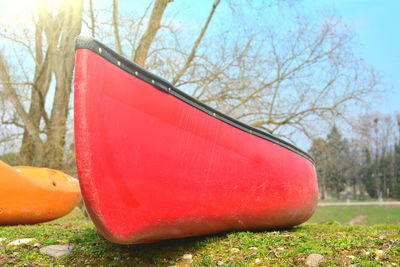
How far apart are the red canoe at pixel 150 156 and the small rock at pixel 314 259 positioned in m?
0.93

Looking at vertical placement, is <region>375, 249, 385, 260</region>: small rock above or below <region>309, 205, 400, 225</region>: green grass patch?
above

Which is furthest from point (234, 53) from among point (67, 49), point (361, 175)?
point (361, 175)

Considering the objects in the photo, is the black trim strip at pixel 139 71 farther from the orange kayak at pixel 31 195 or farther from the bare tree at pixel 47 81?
the bare tree at pixel 47 81

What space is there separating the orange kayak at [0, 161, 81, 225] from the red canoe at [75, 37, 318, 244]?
4.37m

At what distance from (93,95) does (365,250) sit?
2717mm

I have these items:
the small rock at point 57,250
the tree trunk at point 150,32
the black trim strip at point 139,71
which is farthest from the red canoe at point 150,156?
the tree trunk at point 150,32

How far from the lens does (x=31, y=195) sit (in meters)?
6.77

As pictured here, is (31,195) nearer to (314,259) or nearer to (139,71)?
(139,71)

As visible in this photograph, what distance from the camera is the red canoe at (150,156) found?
274 centimetres

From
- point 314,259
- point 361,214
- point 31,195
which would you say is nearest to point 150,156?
point 314,259

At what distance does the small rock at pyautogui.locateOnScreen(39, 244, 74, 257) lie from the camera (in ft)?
12.7

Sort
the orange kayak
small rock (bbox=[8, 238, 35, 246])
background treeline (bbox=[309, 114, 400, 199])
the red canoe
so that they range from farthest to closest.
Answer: background treeline (bbox=[309, 114, 400, 199]) < the orange kayak < small rock (bbox=[8, 238, 35, 246]) < the red canoe

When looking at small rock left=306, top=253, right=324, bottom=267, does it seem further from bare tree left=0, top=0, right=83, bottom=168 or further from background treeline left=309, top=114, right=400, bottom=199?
background treeline left=309, top=114, right=400, bottom=199

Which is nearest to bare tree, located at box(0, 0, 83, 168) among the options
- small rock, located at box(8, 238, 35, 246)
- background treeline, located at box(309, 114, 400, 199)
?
small rock, located at box(8, 238, 35, 246)
